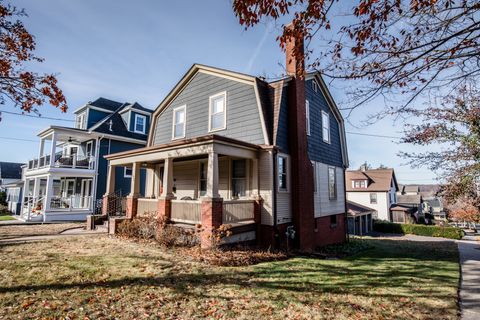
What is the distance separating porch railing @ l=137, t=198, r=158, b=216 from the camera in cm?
1211

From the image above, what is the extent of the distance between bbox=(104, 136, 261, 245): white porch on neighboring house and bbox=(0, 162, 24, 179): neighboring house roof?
38.9 m

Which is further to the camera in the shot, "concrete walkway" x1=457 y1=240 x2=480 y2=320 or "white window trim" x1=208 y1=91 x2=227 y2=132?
"white window trim" x1=208 y1=91 x2=227 y2=132

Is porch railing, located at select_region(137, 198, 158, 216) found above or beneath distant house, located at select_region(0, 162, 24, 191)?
A: beneath

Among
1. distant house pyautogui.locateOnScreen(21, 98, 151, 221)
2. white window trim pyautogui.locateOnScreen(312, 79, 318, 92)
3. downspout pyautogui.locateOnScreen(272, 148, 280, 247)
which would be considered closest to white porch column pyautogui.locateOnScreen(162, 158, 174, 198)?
downspout pyautogui.locateOnScreen(272, 148, 280, 247)

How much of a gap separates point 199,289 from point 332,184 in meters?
12.5

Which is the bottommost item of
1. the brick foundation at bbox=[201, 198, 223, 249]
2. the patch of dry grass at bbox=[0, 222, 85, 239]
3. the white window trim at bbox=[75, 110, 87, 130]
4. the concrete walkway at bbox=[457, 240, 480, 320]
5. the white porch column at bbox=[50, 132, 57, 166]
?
the concrete walkway at bbox=[457, 240, 480, 320]

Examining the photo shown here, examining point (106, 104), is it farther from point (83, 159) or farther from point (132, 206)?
point (132, 206)

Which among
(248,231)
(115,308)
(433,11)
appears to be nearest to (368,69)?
(433,11)

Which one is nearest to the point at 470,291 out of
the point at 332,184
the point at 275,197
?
the point at 275,197

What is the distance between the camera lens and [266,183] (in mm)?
11242

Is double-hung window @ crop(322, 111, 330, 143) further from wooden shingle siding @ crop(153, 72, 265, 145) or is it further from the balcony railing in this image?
the balcony railing

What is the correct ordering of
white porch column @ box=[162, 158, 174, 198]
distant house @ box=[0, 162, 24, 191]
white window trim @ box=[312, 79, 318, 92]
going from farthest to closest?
distant house @ box=[0, 162, 24, 191] → white window trim @ box=[312, 79, 318, 92] → white porch column @ box=[162, 158, 174, 198]

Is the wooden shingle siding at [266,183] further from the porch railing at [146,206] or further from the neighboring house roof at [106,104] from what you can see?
the neighboring house roof at [106,104]

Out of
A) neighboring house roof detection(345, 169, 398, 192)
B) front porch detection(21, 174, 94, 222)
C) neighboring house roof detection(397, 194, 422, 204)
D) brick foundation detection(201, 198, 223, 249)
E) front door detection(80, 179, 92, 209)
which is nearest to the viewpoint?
brick foundation detection(201, 198, 223, 249)
